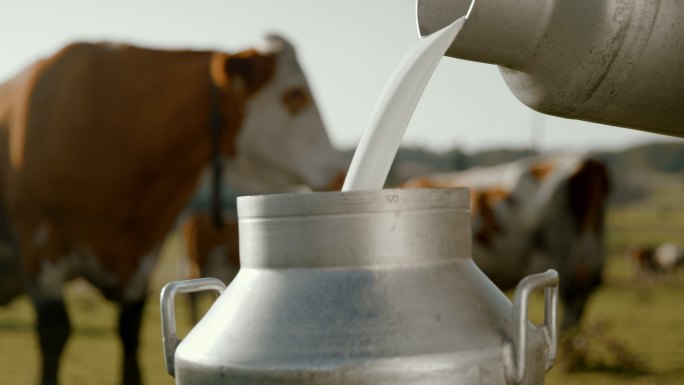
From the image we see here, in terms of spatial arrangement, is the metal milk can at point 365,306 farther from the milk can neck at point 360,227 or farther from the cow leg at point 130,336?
the cow leg at point 130,336

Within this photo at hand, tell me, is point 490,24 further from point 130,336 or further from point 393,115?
point 130,336

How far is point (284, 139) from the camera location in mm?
3240

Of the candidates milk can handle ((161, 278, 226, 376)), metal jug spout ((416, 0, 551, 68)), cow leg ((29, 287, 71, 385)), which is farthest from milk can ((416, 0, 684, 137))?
cow leg ((29, 287, 71, 385))

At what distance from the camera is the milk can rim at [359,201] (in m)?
0.90

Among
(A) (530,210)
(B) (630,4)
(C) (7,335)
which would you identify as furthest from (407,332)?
(C) (7,335)

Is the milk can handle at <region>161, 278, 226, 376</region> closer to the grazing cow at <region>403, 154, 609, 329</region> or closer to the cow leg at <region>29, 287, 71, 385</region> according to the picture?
the cow leg at <region>29, 287, 71, 385</region>

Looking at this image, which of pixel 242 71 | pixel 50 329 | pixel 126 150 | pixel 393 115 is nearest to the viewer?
pixel 393 115

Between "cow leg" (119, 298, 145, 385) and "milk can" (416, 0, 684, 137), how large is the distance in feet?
7.00

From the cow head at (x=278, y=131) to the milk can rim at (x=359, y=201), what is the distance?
2.27 m

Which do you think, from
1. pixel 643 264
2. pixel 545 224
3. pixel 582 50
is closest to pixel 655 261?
pixel 643 264

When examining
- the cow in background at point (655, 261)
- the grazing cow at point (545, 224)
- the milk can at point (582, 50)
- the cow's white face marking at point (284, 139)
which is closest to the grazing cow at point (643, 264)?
the cow in background at point (655, 261)

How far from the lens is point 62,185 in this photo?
9.58ft

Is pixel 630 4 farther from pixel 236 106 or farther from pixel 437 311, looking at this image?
pixel 236 106

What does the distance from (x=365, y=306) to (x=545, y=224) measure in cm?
393
